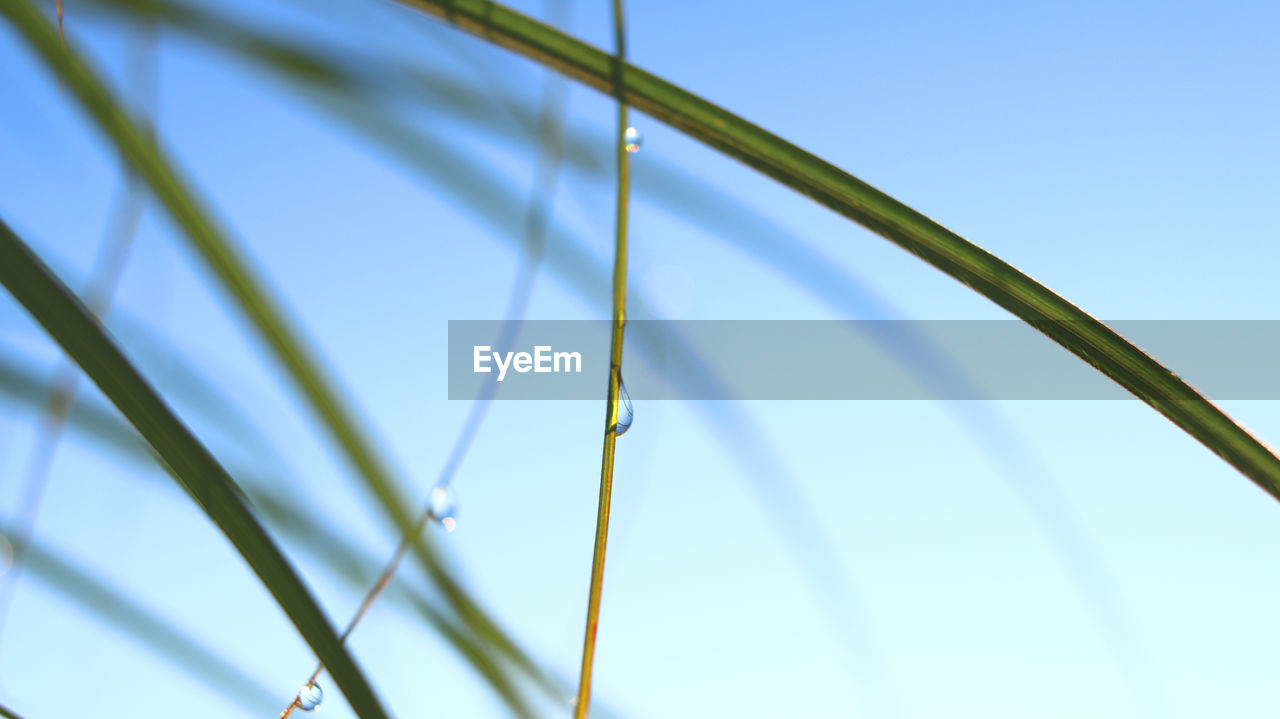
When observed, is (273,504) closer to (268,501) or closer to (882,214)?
(268,501)

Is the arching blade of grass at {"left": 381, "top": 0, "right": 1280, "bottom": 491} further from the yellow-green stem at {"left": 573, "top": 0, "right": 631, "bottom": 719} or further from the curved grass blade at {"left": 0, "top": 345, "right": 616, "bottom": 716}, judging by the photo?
the curved grass blade at {"left": 0, "top": 345, "right": 616, "bottom": 716}

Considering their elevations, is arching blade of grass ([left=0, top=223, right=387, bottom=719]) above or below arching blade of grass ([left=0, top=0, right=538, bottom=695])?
below

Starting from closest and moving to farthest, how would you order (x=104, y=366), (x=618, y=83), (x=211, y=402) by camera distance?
(x=104, y=366), (x=618, y=83), (x=211, y=402)

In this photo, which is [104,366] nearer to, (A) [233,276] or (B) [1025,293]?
(A) [233,276]

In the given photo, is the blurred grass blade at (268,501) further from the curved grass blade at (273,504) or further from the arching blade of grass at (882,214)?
the arching blade of grass at (882,214)

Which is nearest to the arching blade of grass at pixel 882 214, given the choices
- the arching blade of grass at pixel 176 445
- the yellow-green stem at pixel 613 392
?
the yellow-green stem at pixel 613 392

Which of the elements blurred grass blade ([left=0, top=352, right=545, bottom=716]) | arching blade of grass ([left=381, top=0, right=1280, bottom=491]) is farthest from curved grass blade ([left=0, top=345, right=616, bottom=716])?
arching blade of grass ([left=381, top=0, right=1280, bottom=491])

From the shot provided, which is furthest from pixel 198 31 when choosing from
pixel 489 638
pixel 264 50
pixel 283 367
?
pixel 489 638
